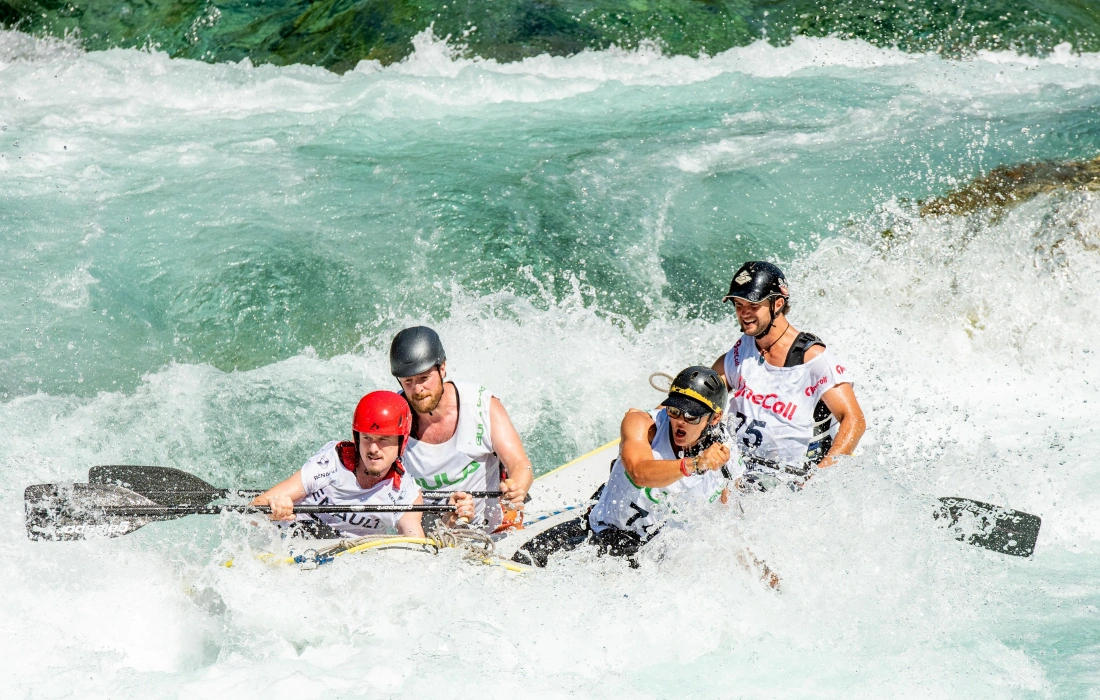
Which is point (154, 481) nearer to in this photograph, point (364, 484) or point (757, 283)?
point (364, 484)

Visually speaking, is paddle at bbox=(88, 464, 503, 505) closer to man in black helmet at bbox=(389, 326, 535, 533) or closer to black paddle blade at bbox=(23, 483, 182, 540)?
black paddle blade at bbox=(23, 483, 182, 540)

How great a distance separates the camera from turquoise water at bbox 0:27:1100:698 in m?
4.80

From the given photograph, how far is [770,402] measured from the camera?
5.68 m

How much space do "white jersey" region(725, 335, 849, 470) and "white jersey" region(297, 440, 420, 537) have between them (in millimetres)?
1845

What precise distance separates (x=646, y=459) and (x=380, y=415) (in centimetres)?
123

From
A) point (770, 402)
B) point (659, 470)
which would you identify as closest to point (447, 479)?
point (659, 470)

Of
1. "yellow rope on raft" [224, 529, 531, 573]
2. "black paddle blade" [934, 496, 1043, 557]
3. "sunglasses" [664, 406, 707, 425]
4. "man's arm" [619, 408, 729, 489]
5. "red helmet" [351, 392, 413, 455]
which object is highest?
"red helmet" [351, 392, 413, 455]

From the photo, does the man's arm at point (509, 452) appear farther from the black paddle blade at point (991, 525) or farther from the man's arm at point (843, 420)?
the black paddle blade at point (991, 525)

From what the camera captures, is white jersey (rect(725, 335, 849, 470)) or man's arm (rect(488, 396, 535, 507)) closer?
man's arm (rect(488, 396, 535, 507))

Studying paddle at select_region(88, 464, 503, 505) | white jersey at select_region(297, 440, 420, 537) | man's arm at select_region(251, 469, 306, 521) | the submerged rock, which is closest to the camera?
man's arm at select_region(251, 469, 306, 521)

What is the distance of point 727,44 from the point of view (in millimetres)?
13039

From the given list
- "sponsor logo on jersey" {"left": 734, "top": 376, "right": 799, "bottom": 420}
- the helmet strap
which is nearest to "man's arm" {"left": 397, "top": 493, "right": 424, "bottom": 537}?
"sponsor logo on jersey" {"left": 734, "top": 376, "right": 799, "bottom": 420}

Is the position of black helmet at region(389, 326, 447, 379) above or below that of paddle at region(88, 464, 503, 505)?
above

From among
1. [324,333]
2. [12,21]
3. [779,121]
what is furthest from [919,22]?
[12,21]
